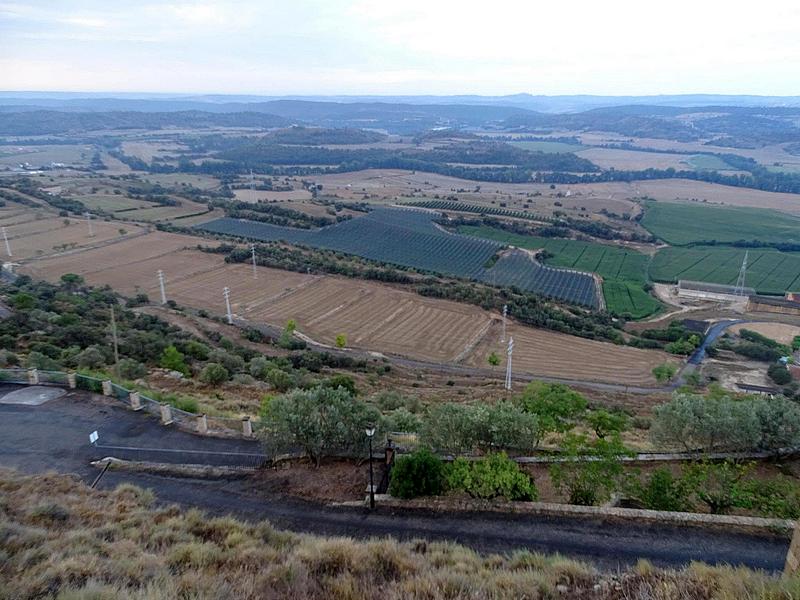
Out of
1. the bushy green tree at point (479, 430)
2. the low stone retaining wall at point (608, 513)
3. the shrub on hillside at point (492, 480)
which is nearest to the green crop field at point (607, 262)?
the bushy green tree at point (479, 430)

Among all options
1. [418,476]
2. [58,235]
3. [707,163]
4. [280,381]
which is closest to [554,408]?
[418,476]

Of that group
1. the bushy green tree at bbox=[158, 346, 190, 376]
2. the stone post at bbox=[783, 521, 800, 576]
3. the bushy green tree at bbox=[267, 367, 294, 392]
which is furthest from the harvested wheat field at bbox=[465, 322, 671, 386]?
the stone post at bbox=[783, 521, 800, 576]

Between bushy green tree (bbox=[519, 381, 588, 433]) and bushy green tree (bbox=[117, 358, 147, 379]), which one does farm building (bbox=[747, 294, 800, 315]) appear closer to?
bushy green tree (bbox=[519, 381, 588, 433])

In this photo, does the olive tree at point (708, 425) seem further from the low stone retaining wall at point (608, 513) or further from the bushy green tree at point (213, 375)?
the bushy green tree at point (213, 375)

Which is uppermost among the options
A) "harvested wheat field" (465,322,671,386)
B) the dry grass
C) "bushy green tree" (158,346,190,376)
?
the dry grass

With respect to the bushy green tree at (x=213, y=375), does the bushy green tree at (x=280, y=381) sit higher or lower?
lower

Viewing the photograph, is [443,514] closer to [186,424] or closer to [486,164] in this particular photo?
[186,424]

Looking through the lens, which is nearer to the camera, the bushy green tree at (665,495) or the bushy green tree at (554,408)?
the bushy green tree at (665,495)
